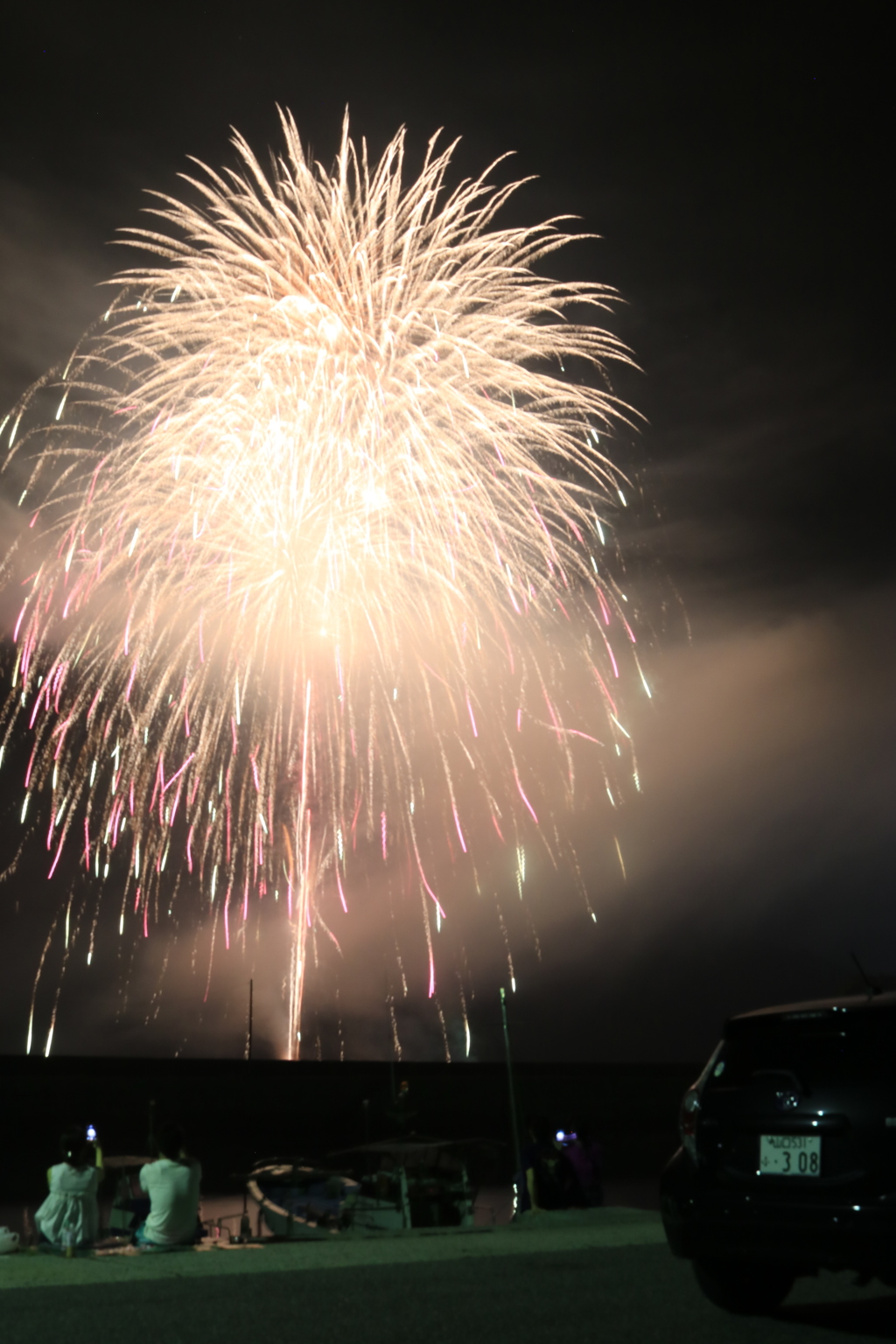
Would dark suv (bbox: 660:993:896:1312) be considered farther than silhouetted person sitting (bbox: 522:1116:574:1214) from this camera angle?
No

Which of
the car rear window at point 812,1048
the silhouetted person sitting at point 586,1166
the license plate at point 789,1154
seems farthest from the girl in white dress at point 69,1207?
the license plate at point 789,1154

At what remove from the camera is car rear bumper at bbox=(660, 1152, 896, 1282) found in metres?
4.85

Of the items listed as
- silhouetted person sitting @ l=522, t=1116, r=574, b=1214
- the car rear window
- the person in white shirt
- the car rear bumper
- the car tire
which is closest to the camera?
the car rear bumper

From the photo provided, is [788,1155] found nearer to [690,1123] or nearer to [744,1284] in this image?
[690,1123]

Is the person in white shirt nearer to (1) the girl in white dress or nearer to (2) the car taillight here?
(1) the girl in white dress

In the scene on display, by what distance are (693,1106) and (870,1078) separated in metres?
1.00

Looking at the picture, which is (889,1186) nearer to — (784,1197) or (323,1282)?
(784,1197)

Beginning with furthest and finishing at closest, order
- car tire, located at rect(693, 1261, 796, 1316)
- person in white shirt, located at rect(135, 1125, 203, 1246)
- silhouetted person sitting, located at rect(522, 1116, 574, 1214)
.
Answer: silhouetted person sitting, located at rect(522, 1116, 574, 1214)
person in white shirt, located at rect(135, 1125, 203, 1246)
car tire, located at rect(693, 1261, 796, 1316)

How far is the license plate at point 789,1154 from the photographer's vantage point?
513 centimetres

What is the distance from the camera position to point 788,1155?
17.1 ft

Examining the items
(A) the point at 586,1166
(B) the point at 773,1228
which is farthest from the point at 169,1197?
(A) the point at 586,1166

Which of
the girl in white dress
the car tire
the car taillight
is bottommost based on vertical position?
the car tire

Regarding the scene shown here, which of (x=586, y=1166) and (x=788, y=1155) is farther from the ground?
(x=788, y=1155)

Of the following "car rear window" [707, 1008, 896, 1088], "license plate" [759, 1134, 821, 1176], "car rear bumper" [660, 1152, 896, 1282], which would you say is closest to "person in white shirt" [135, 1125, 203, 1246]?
"car rear bumper" [660, 1152, 896, 1282]
